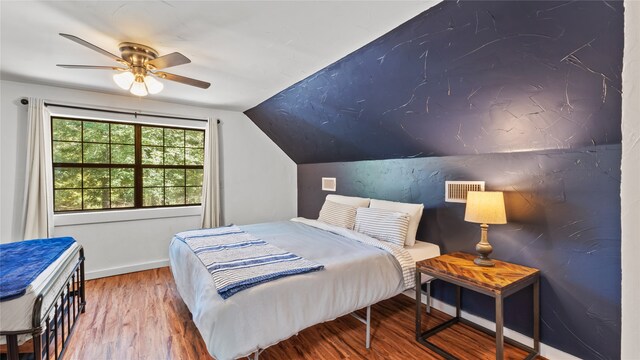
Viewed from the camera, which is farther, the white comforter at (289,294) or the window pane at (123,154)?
the window pane at (123,154)

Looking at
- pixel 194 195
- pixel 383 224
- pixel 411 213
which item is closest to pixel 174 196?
pixel 194 195

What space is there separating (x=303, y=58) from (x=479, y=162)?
66.6 inches

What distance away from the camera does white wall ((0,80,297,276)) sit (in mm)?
2963

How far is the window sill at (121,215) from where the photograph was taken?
3240 mm

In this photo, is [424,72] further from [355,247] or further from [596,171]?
[355,247]

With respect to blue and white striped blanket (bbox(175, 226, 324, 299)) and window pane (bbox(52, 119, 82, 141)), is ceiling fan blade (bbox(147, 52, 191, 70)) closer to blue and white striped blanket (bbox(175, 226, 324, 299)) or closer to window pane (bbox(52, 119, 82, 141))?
blue and white striped blanket (bbox(175, 226, 324, 299))

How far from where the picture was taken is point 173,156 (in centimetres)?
402

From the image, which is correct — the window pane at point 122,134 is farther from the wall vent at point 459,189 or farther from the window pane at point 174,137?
the wall vent at point 459,189

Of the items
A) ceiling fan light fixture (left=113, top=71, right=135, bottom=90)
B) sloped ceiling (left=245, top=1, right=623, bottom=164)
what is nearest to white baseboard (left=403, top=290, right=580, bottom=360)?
sloped ceiling (left=245, top=1, right=623, bottom=164)

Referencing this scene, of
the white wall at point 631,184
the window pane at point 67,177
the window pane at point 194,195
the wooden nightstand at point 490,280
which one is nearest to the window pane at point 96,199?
the window pane at point 67,177

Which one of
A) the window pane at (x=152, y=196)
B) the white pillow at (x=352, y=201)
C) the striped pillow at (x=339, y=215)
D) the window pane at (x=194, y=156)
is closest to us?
the striped pillow at (x=339, y=215)

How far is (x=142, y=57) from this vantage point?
6.95ft

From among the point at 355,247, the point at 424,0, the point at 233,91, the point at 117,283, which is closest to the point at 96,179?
the point at 117,283

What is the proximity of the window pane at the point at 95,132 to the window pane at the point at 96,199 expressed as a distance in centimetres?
64
